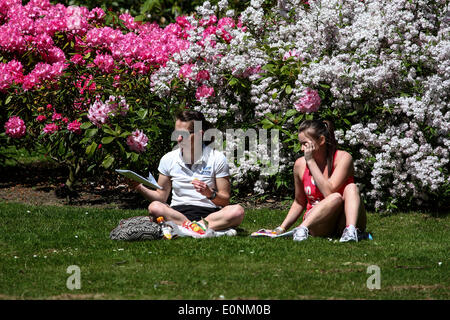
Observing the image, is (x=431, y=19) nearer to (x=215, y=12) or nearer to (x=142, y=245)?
(x=215, y=12)

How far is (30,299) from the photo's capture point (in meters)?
4.06

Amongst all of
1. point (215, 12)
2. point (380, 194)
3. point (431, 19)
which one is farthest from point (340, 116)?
point (215, 12)

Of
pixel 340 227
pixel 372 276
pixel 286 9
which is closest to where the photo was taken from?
pixel 372 276

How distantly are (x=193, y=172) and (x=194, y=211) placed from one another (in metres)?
0.34

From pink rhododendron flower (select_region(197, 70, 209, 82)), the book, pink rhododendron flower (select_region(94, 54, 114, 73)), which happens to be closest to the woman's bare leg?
→ the book

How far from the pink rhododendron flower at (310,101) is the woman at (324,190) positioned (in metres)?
1.22

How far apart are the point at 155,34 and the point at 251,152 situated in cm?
192

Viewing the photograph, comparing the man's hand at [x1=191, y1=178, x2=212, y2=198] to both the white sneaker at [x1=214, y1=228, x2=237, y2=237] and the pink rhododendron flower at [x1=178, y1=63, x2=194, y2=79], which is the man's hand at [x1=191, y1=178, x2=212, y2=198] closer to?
the white sneaker at [x1=214, y1=228, x2=237, y2=237]

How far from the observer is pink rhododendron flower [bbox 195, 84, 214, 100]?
7.95 m

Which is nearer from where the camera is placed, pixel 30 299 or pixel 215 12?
pixel 30 299

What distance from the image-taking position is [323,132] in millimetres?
5980

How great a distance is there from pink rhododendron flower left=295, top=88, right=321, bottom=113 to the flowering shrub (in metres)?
0.01

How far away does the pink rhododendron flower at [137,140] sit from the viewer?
24.8 feet
